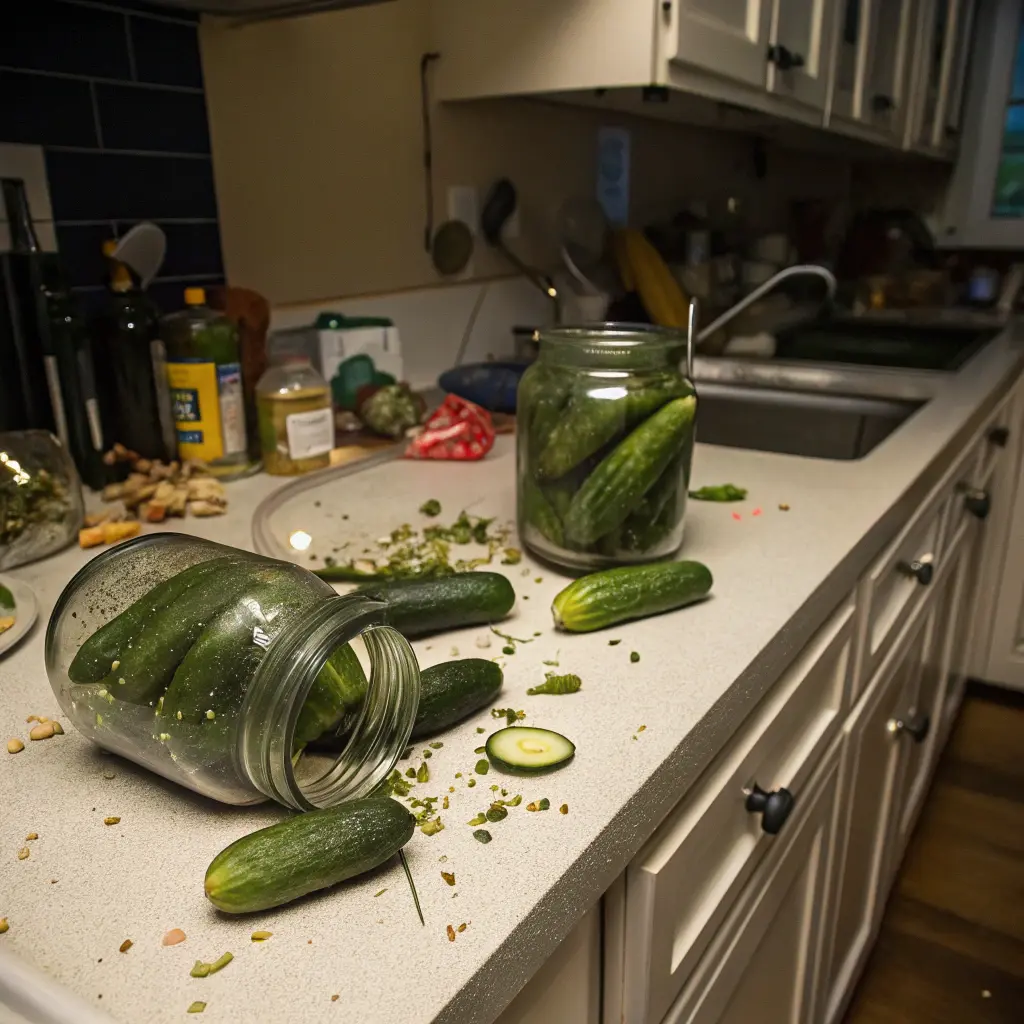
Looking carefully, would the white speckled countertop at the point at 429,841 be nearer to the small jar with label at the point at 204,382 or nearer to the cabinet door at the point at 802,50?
the small jar with label at the point at 204,382

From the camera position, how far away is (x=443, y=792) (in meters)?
0.48

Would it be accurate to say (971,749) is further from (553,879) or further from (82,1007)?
(82,1007)

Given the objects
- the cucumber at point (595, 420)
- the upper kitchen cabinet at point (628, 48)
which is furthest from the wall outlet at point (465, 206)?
the cucumber at point (595, 420)

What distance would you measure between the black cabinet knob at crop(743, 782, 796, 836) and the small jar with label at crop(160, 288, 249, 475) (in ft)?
2.20

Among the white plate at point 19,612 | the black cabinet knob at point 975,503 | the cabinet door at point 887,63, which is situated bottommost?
the black cabinet knob at point 975,503

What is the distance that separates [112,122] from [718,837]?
3.19ft

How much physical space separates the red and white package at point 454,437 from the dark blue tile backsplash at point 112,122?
35 centimetres

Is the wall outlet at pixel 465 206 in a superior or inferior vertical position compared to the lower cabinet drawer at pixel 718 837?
superior

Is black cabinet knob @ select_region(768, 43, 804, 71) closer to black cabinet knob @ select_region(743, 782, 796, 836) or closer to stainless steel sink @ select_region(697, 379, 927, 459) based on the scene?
stainless steel sink @ select_region(697, 379, 927, 459)

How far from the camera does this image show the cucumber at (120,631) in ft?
1.50

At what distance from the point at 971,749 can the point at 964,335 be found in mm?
932

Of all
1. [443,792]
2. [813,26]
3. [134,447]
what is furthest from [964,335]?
[443,792]

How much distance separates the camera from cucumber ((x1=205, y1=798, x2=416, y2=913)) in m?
0.38

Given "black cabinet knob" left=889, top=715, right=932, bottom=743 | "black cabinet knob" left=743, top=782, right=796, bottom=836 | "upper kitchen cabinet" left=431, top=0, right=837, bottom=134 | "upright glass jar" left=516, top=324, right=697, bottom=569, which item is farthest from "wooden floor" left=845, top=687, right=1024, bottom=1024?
"upper kitchen cabinet" left=431, top=0, right=837, bottom=134
